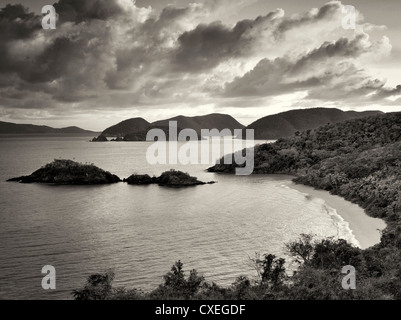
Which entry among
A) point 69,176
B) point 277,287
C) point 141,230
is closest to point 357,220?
point 141,230

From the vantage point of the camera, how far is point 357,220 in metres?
60.7

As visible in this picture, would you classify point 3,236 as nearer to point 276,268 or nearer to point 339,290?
point 276,268

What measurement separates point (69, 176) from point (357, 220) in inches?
2988

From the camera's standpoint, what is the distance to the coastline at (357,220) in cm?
4963

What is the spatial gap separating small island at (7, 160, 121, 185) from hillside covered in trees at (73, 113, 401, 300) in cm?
4480

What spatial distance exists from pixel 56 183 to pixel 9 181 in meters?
15.1

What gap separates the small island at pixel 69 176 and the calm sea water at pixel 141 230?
1026 centimetres

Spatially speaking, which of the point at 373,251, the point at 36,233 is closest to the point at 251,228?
the point at 373,251

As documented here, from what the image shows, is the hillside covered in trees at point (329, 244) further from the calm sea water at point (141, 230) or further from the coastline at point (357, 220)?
the calm sea water at point (141, 230)

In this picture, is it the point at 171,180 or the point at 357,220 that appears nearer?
the point at 357,220

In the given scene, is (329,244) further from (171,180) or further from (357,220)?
(171,180)

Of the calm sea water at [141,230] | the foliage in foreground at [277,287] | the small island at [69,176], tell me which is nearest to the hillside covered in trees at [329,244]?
the foliage in foreground at [277,287]
